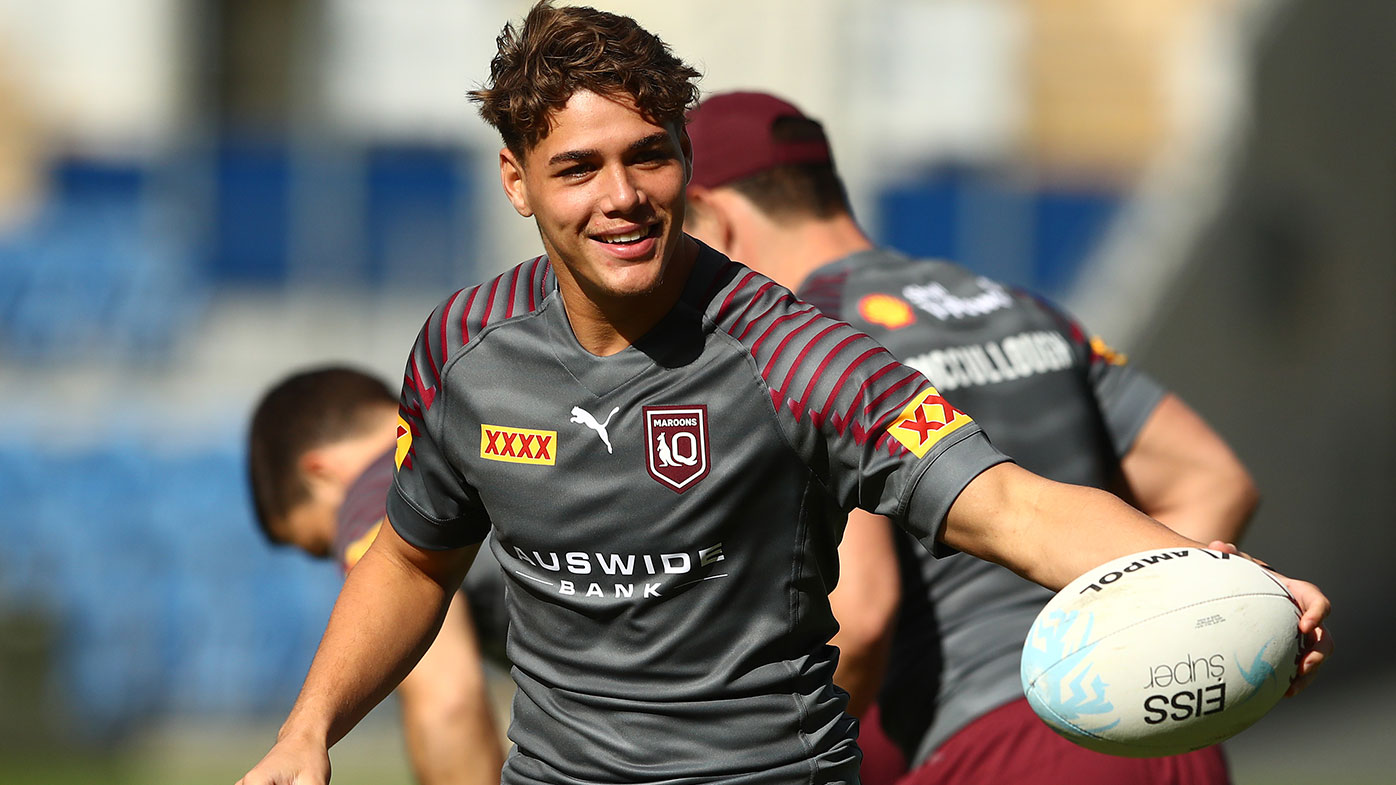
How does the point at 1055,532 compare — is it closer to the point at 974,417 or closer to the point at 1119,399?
the point at 974,417

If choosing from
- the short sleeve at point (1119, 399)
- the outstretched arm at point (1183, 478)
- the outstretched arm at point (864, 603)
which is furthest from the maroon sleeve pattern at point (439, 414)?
the outstretched arm at point (1183, 478)

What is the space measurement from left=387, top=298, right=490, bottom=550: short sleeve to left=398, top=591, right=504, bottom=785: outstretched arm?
3.83ft

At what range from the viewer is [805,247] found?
4332 millimetres

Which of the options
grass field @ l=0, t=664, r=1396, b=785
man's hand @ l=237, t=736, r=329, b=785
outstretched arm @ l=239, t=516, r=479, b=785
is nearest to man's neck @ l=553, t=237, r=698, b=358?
outstretched arm @ l=239, t=516, r=479, b=785

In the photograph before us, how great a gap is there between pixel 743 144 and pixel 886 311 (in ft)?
2.32

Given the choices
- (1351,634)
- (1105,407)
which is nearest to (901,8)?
(1351,634)

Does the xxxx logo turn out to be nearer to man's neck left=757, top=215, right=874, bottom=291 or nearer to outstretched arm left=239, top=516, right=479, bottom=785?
outstretched arm left=239, top=516, right=479, bottom=785

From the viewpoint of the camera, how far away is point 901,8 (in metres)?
19.2

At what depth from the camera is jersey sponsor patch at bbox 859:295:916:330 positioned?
394 cm

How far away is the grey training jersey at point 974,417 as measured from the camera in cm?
394

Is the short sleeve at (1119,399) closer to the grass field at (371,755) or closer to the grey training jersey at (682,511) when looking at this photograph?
the grey training jersey at (682,511)

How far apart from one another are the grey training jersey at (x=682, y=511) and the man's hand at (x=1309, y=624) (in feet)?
2.11

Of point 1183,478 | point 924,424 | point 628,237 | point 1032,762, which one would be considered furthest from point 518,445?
point 1183,478

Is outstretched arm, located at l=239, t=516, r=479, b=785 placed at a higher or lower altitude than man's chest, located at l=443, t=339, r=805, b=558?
lower
